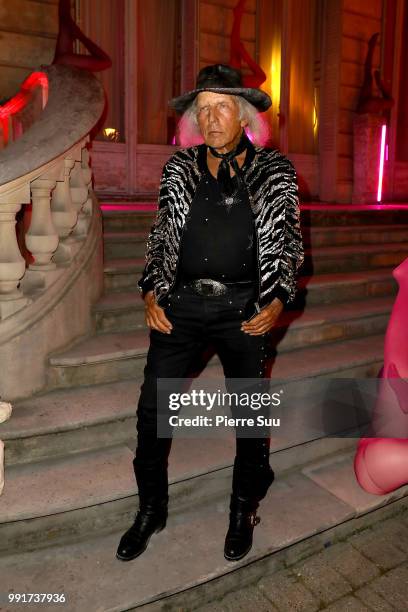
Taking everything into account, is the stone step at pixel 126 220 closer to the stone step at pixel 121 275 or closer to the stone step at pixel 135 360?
the stone step at pixel 121 275

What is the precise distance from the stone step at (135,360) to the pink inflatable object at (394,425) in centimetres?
84

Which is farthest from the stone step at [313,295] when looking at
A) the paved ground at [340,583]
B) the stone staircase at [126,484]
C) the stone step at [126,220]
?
the paved ground at [340,583]

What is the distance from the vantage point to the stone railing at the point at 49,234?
2.99 m

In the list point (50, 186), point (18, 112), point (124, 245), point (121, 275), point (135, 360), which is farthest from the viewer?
point (18, 112)

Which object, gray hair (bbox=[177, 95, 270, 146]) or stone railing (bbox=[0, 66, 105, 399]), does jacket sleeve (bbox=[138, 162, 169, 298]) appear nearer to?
gray hair (bbox=[177, 95, 270, 146])

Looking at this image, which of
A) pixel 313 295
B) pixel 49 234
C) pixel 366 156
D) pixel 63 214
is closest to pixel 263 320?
→ pixel 49 234

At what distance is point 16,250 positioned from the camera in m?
3.08

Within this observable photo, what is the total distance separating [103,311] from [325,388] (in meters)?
1.67

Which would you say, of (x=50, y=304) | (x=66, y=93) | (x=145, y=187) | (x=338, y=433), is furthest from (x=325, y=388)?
(x=145, y=187)

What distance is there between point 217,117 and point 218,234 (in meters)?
0.48

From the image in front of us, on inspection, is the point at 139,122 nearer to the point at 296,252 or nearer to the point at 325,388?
the point at 325,388

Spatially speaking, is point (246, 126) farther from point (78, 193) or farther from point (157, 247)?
point (78, 193)

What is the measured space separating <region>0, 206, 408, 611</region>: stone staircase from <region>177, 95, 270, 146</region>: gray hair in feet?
4.91

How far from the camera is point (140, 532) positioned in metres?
2.48
